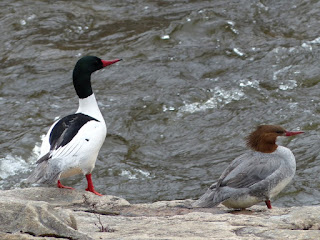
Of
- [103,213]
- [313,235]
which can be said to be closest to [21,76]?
[103,213]

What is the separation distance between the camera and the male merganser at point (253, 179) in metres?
5.42

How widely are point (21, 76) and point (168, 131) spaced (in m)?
2.83

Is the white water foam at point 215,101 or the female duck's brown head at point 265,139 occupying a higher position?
the female duck's brown head at point 265,139

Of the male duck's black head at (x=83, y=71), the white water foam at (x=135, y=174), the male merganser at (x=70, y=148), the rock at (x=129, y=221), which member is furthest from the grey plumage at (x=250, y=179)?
the white water foam at (x=135, y=174)

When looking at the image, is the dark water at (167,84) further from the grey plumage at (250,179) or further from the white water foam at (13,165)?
the grey plumage at (250,179)

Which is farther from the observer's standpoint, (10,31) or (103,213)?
(10,31)

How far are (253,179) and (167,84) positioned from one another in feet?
14.1

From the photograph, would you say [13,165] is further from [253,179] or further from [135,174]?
[253,179]

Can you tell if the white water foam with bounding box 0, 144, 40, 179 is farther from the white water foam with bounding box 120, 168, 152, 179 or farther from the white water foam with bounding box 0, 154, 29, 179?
the white water foam with bounding box 120, 168, 152, 179

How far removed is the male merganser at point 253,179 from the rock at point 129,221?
0.10 m

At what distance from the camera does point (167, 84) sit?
9625mm

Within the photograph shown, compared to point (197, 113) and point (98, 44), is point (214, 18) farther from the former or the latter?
point (197, 113)

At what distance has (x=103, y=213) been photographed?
4.92 metres

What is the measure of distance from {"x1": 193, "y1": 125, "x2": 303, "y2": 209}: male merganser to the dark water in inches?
61.7
